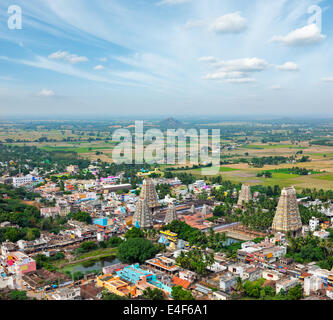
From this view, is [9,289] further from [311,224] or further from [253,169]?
[253,169]

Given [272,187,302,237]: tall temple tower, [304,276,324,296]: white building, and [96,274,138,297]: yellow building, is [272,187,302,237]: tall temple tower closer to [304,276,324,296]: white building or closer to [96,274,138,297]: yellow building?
[304,276,324,296]: white building

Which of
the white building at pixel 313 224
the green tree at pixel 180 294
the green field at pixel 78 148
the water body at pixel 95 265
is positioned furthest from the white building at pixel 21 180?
the green field at pixel 78 148

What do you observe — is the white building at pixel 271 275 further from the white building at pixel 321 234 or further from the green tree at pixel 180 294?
the white building at pixel 321 234

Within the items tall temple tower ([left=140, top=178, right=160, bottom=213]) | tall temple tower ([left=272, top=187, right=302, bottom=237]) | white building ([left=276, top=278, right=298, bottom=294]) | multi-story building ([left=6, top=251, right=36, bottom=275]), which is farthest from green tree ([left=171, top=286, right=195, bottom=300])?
tall temple tower ([left=140, top=178, right=160, bottom=213])

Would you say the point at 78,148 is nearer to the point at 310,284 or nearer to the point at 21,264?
the point at 21,264
